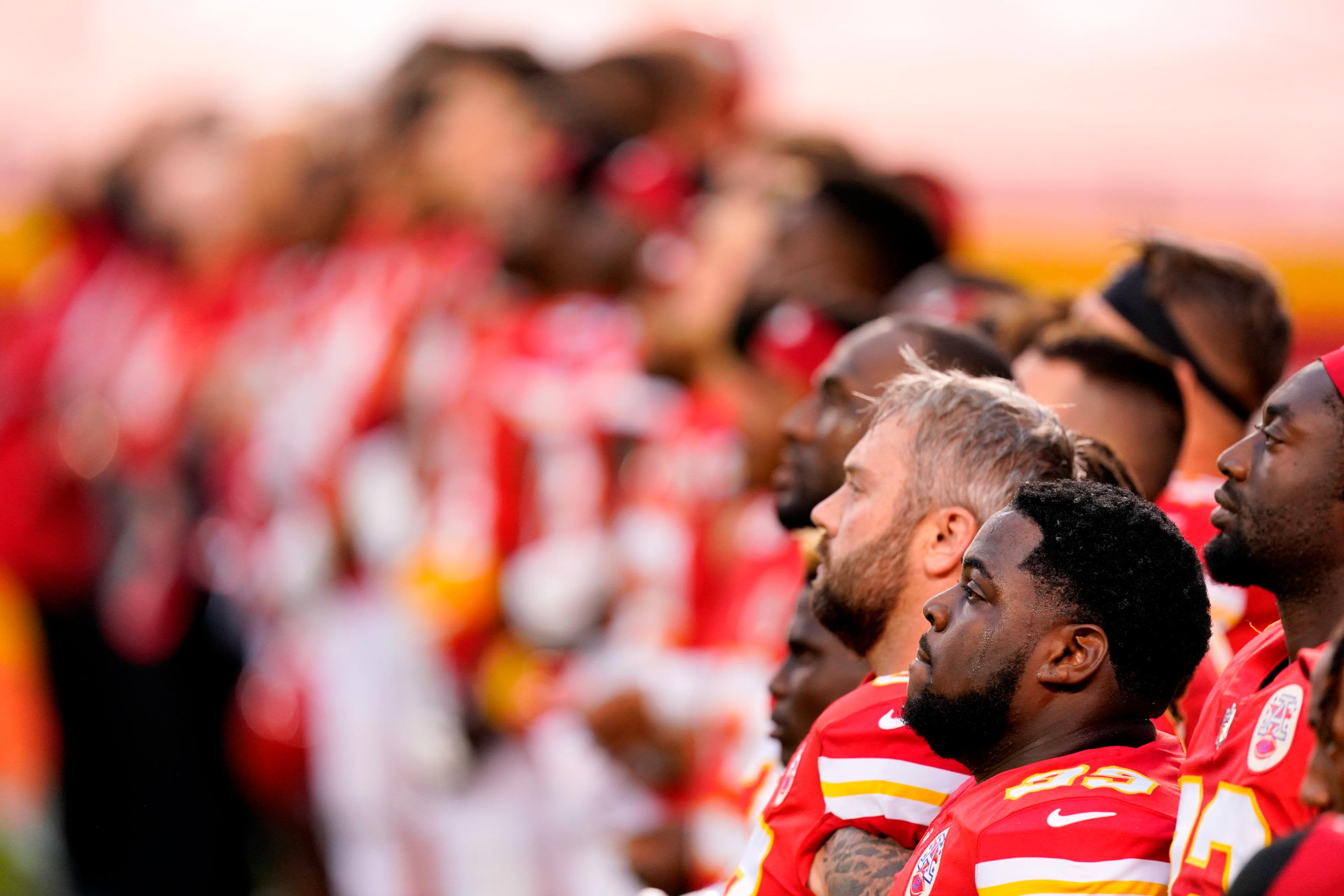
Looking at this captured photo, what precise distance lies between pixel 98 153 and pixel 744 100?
3.73 meters

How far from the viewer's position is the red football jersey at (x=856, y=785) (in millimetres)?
1853

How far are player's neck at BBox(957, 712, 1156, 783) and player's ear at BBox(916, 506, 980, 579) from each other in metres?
0.28

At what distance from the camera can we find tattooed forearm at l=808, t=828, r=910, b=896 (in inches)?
70.8

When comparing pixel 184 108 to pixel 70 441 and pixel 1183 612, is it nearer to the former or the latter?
pixel 70 441

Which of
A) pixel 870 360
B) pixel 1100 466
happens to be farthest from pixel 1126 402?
pixel 1100 466

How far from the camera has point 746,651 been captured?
3.54 meters

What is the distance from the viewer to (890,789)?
1.85 meters

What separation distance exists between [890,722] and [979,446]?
1.09 ft

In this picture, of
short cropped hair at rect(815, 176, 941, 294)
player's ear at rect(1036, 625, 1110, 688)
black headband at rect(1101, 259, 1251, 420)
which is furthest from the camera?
short cropped hair at rect(815, 176, 941, 294)

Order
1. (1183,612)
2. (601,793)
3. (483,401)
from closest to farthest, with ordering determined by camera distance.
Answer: (1183,612), (601,793), (483,401)

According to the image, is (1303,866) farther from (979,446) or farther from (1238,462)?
(979,446)

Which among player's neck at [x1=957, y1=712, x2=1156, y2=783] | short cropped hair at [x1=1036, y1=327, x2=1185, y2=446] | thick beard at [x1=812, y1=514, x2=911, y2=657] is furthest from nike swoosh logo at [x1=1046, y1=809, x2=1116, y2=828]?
short cropped hair at [x1=1036, y1=327, x2=1185, y2=446]

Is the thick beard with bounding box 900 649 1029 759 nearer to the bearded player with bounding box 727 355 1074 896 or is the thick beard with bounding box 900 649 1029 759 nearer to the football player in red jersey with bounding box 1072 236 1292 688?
the bearded player with bounding box 727 355 1074 896

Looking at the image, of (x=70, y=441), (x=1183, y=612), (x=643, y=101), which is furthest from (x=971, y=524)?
(x=70, y=441)
